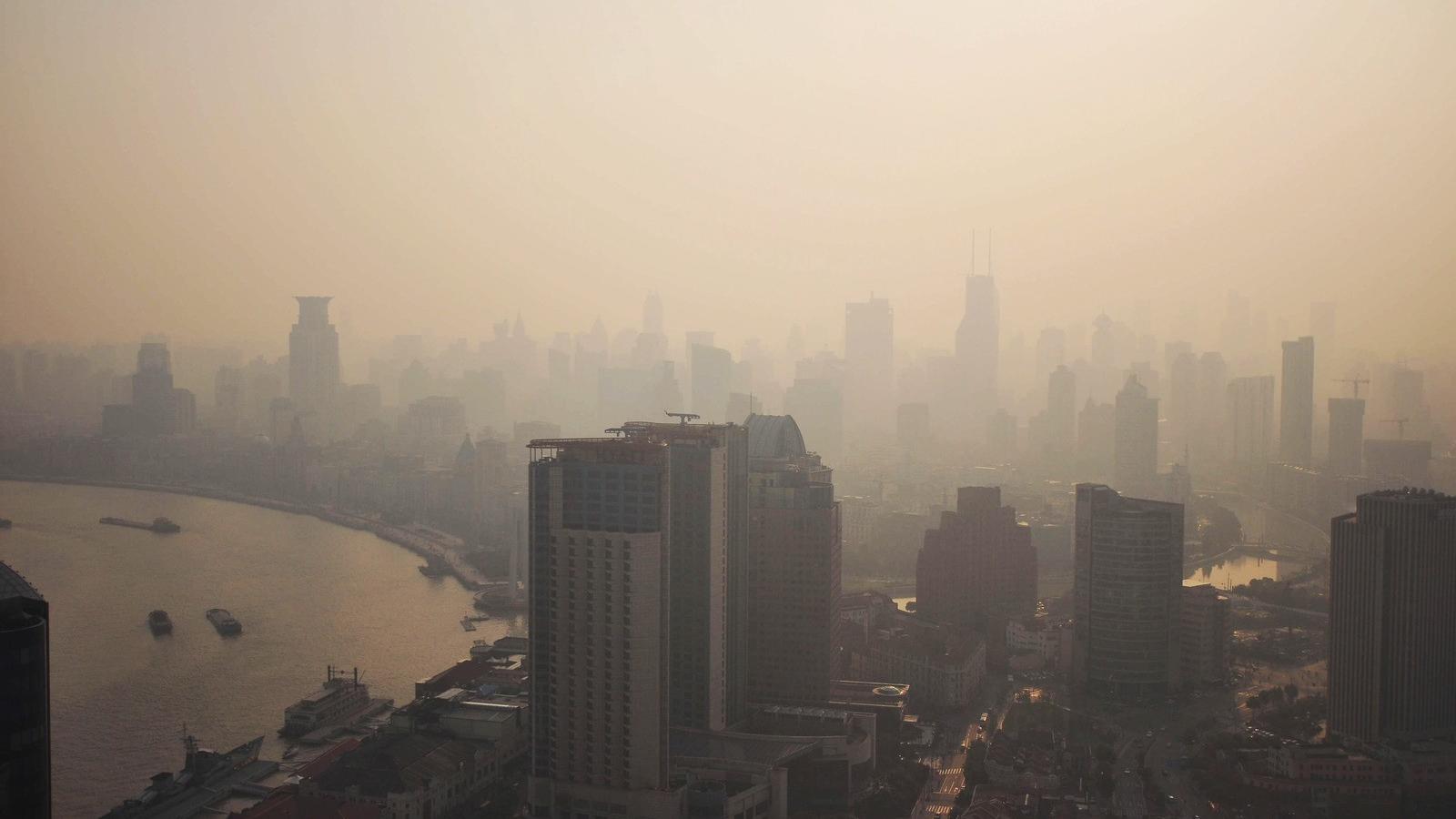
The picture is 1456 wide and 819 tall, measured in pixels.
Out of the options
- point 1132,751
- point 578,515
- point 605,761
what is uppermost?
point 578,515

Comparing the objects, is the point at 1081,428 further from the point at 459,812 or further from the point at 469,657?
the point at 459,812

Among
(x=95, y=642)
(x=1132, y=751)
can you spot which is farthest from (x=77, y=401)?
(x=1132, y=751)

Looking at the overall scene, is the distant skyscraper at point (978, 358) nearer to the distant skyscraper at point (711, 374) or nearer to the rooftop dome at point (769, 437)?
the distant skyscraper at point (711, 374)

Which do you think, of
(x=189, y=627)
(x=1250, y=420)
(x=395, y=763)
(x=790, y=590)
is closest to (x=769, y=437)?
(x=790, y=590)

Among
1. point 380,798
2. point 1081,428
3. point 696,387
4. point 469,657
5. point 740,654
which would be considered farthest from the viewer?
point 1081,428

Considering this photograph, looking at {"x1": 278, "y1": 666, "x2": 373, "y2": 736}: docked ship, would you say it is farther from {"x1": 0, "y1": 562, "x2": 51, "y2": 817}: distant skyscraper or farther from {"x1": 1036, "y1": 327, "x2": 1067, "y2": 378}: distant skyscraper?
{"x1": 1036, "y1": 327, "x2": 1067, "y2": 378}: distant skyscraper

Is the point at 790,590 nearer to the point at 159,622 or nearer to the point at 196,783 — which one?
the point at 196,783

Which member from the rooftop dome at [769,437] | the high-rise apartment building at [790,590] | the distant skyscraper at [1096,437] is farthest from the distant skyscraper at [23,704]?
the distant skyscraper at [1096,437]

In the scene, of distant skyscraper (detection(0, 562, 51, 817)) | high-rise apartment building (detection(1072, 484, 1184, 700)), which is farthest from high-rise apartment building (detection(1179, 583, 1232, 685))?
distant skyscraper (detection(0, 562, 51, 817))
